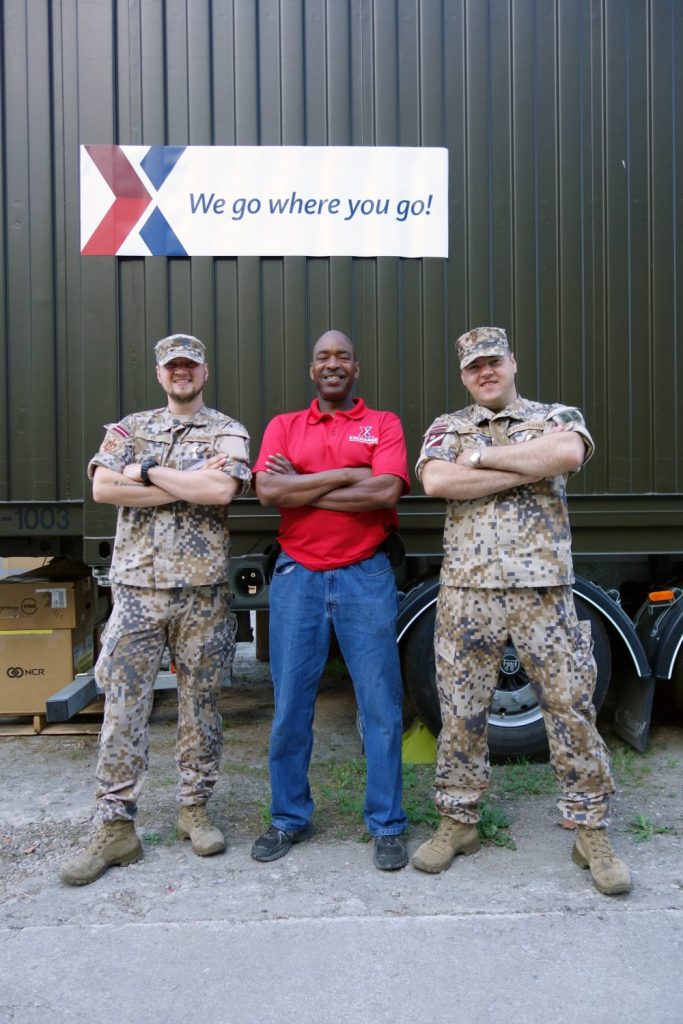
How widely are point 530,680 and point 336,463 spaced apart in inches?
41.9

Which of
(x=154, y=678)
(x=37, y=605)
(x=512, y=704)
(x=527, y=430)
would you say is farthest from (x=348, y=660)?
(x=37, y=605)

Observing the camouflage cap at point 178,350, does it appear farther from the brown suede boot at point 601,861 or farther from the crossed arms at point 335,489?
the brown suede boot at point 601,861

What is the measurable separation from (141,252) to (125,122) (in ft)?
1.93

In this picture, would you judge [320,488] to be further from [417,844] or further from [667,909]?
[667,909]

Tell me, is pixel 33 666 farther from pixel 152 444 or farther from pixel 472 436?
pixel 472 436

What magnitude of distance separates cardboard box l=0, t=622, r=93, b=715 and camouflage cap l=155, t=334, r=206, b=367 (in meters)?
1.97

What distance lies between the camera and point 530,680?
2668 mm

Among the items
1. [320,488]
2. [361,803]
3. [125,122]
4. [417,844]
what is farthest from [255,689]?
[125,122]

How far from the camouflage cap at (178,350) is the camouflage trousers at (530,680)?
4.23 feet

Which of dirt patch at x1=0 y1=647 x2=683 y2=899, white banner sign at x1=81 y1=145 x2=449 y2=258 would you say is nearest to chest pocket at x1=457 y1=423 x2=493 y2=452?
white banner sign at x1=81 y1=145 x2=449 y2=258

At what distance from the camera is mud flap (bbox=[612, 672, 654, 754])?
141 inches

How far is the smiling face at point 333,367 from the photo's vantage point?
2.74 meters

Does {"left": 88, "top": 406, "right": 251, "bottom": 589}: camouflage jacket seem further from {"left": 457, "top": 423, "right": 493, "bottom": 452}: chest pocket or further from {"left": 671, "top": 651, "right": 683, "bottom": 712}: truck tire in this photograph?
{"left": 671, "top": 651, "right": 683, "bottom": 712}: truck tire

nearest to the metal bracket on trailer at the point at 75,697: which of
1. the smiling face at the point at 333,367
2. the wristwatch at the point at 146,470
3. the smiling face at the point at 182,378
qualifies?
the wristwatch at the point at 146,470
